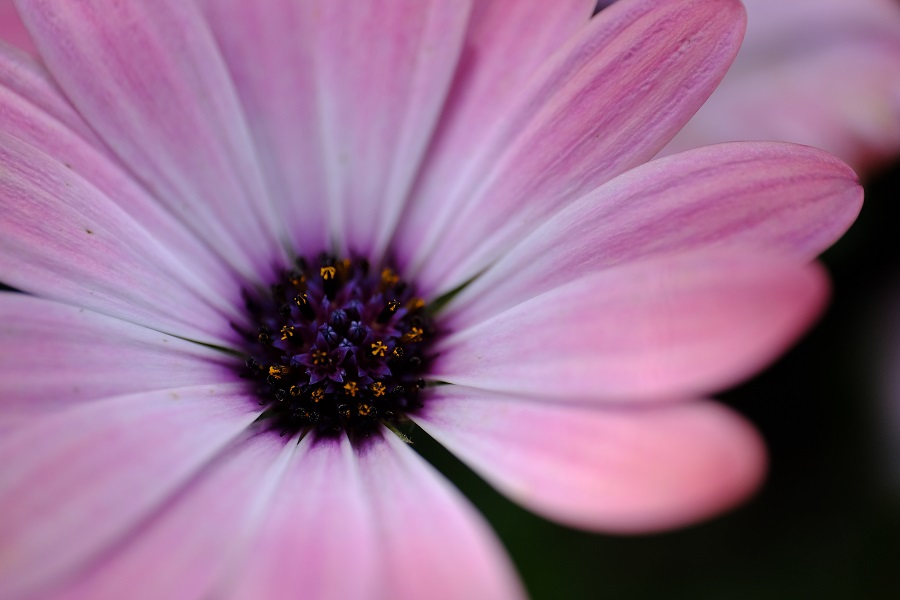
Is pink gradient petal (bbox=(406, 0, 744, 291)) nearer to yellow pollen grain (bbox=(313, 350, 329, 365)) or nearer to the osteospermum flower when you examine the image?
the osteospermum flower

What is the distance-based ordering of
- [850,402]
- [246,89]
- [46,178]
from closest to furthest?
[46,178] < [246,89] < [850,402]

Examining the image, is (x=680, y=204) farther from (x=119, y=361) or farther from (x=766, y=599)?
(x=766, y=599)

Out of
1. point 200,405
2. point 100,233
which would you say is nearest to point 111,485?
point 200,405

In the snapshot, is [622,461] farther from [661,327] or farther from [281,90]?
[281,90]

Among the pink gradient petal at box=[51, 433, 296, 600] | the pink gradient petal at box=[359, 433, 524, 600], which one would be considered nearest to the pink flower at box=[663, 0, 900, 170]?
the pink gradient petal at box=[359, 433, 524, 600]

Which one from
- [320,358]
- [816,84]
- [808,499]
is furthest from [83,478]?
[816,84]

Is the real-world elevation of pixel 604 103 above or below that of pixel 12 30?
below
